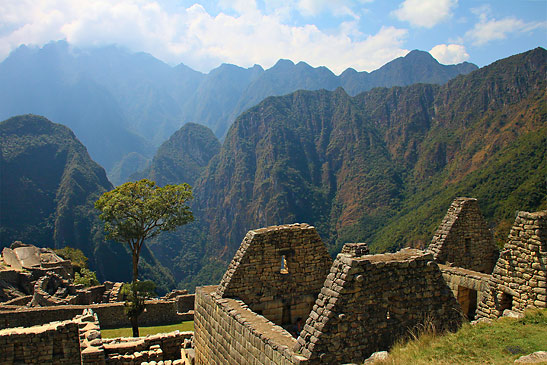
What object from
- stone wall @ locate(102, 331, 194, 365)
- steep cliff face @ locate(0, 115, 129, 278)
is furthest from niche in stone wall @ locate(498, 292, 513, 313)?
steep cliff face @ locate(0, 115, 129, 278)

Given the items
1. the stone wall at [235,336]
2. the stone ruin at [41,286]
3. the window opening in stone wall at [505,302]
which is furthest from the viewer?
the stone ruin at [41,286]

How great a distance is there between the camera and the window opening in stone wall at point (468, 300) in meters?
8.37

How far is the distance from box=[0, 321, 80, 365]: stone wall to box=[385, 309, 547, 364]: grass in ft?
32.0

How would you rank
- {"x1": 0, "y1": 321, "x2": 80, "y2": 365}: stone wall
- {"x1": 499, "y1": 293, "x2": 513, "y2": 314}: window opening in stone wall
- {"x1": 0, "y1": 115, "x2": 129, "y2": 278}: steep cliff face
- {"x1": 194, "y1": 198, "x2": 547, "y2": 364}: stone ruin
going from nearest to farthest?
1. {"x1": 194, "y1": 198, "x2": 547, "y2": 364}: stone ruin
2. {"x1": 499, "y1": 293, "x2": 513, "y2": 314}: window opening in stone wall
3. {"x1": 0, "y1": 321, "x2": 80, "y2": 365}: stone wall
4. {"x1": 0, "y1": 115, "x2": 129, "y2": 278}: steep cliff face

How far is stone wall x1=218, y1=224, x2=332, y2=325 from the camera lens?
8039 mm

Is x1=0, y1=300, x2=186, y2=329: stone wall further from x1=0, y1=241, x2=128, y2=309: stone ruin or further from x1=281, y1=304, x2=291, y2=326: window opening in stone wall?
x1=281, y1=304, x2=291, y2=326: window opening in stone wall

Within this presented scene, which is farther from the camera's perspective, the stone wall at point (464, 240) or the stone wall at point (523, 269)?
the stone wall at point (464, 240)

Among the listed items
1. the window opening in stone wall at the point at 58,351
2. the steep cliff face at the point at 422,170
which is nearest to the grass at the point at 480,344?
the window opening in stone wall at the point at 58,351

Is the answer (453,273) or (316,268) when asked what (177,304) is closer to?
(316,268)

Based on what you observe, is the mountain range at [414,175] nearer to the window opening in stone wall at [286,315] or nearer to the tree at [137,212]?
the tree at [137,212]

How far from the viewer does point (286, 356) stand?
209 inches

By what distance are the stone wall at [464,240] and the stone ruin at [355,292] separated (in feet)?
0.08

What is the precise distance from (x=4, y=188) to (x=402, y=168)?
140 meters

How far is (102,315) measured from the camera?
20.5m
